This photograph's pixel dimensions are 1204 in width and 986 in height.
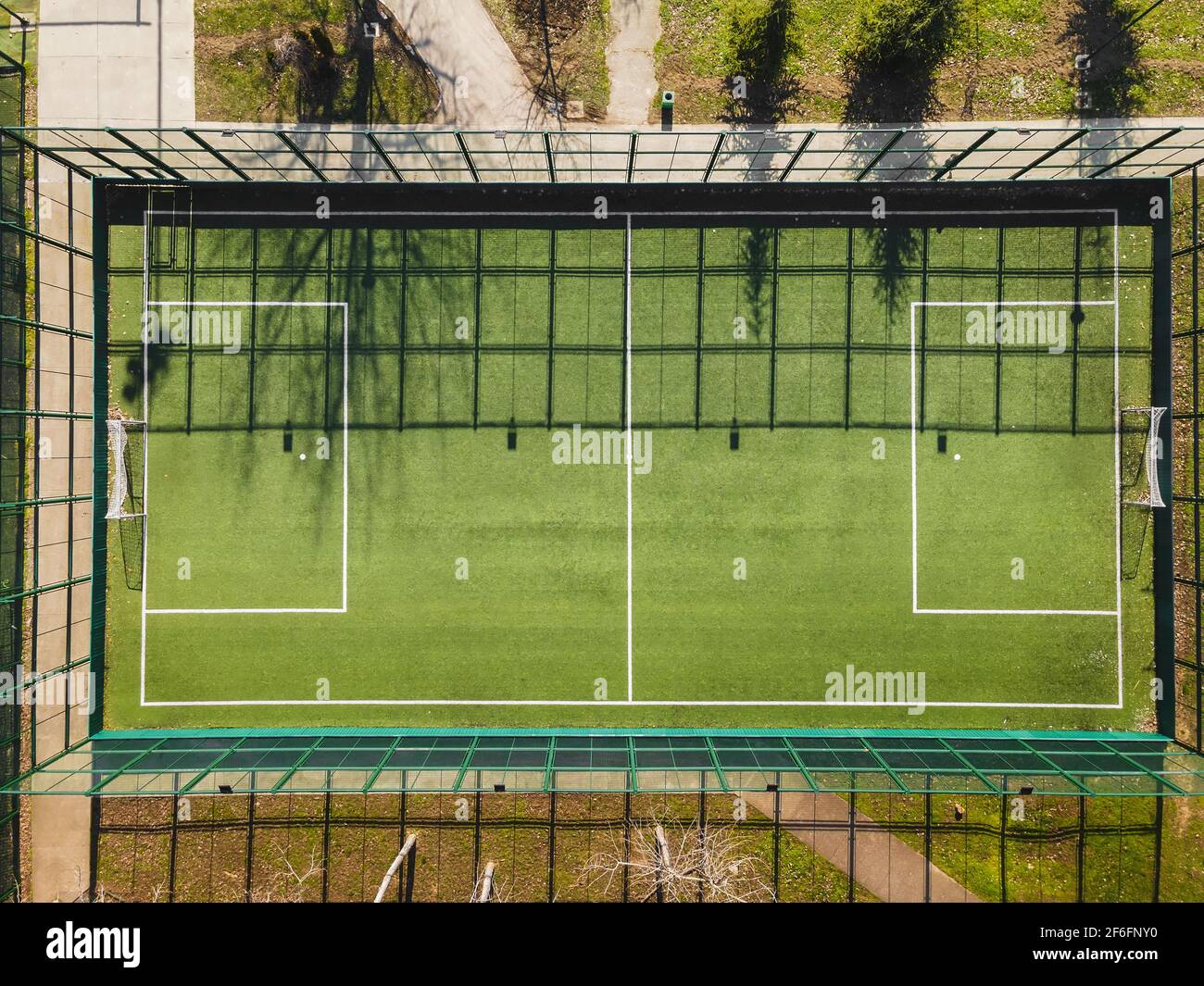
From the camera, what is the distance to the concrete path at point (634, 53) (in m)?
13.5

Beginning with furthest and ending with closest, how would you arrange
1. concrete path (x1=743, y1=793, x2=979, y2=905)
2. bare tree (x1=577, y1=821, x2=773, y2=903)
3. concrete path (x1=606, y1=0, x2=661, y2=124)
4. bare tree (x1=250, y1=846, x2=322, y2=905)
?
concrete path (x1=606, y1=0, x2=661, y2=124) → concrete path (x1=743, y1=793, x2=979, y2=905) → bare tree (x1=250, y1=846, x2=322, y2=905) → bare tree (x1=577, y1=821, x2=773, y2=903)

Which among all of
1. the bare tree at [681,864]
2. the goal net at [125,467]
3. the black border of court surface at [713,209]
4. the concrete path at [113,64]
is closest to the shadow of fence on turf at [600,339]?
the black border of court surface at [713,209]

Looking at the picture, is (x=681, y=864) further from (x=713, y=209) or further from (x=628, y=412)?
(x=713, y=209)

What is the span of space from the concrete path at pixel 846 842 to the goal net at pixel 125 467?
14.1 meters

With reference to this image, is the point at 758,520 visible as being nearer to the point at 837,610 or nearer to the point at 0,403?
the point at 837,610

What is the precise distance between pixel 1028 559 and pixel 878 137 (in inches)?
369

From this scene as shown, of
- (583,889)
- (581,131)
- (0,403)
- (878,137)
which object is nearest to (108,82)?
(0,403)

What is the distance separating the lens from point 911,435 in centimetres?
1346

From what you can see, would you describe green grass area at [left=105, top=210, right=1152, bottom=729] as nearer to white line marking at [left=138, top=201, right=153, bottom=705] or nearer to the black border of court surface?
white line marking at [left=138, top=201, right=153, bottom=705]

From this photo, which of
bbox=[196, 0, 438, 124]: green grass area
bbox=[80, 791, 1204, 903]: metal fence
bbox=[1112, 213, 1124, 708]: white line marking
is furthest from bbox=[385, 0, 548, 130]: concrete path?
bbox=[80, 791, 1204, 903]: metal fence

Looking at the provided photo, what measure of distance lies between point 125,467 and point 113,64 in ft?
27.8

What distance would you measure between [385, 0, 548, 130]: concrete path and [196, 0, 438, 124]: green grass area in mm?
427

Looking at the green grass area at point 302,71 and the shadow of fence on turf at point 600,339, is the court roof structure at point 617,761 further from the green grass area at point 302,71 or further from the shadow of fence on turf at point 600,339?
the green grass area at point 302,71

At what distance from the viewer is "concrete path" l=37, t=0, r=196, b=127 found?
13.5 m
